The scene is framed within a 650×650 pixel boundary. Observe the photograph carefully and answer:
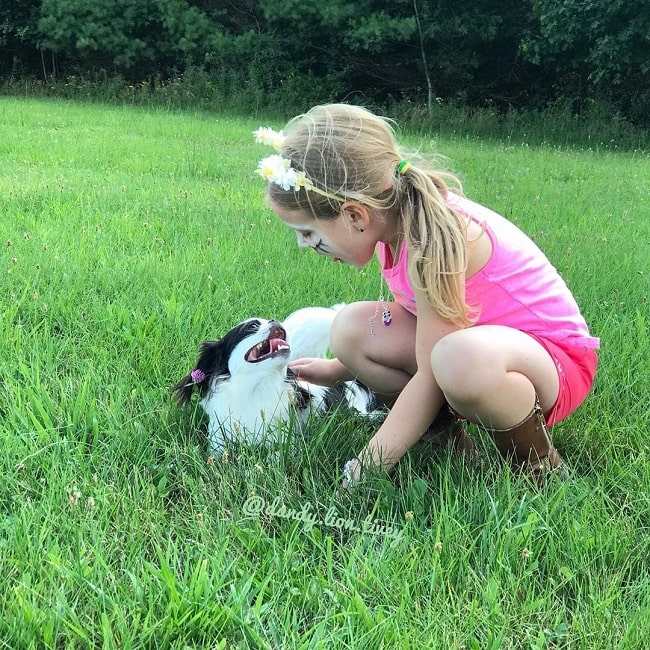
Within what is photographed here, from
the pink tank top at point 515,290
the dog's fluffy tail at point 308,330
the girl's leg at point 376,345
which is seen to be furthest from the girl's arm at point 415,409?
the dog's fluffy tail at point 308,330

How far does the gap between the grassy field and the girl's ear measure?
2.17 feet

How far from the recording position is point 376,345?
251 centimetres

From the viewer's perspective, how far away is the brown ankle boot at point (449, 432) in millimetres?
2320

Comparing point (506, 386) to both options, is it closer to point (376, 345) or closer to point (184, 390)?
point (376, 345)

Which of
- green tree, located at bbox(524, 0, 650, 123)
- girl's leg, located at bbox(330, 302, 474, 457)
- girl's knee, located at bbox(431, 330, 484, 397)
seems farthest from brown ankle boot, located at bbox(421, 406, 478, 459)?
green tree, located at bbox(524, 0, 650, 123)

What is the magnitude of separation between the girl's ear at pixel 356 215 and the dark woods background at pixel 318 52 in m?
14.1

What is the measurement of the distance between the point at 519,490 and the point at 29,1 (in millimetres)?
22140

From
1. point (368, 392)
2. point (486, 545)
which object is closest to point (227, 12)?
point (368, 392)

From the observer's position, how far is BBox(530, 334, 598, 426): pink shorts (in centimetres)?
216

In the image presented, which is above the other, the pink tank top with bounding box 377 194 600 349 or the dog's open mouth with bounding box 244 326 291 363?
the pink tank top with bounding box 377 194 600 349

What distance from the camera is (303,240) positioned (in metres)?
2.17

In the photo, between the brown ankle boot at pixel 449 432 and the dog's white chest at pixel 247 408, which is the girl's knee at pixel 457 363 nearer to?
the brown ankle boot at pixel 449 432

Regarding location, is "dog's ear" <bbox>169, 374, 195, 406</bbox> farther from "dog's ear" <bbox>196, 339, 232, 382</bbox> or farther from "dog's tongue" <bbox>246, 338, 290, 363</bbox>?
"dog's tongue" <bbox>246, 338, 290, 363</bbox>

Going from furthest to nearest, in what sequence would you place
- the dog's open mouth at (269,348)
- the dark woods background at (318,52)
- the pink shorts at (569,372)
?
the dark woods background at (318,52)
the dog's open mouth at (269,348)
the pink shorts at (569,372)
